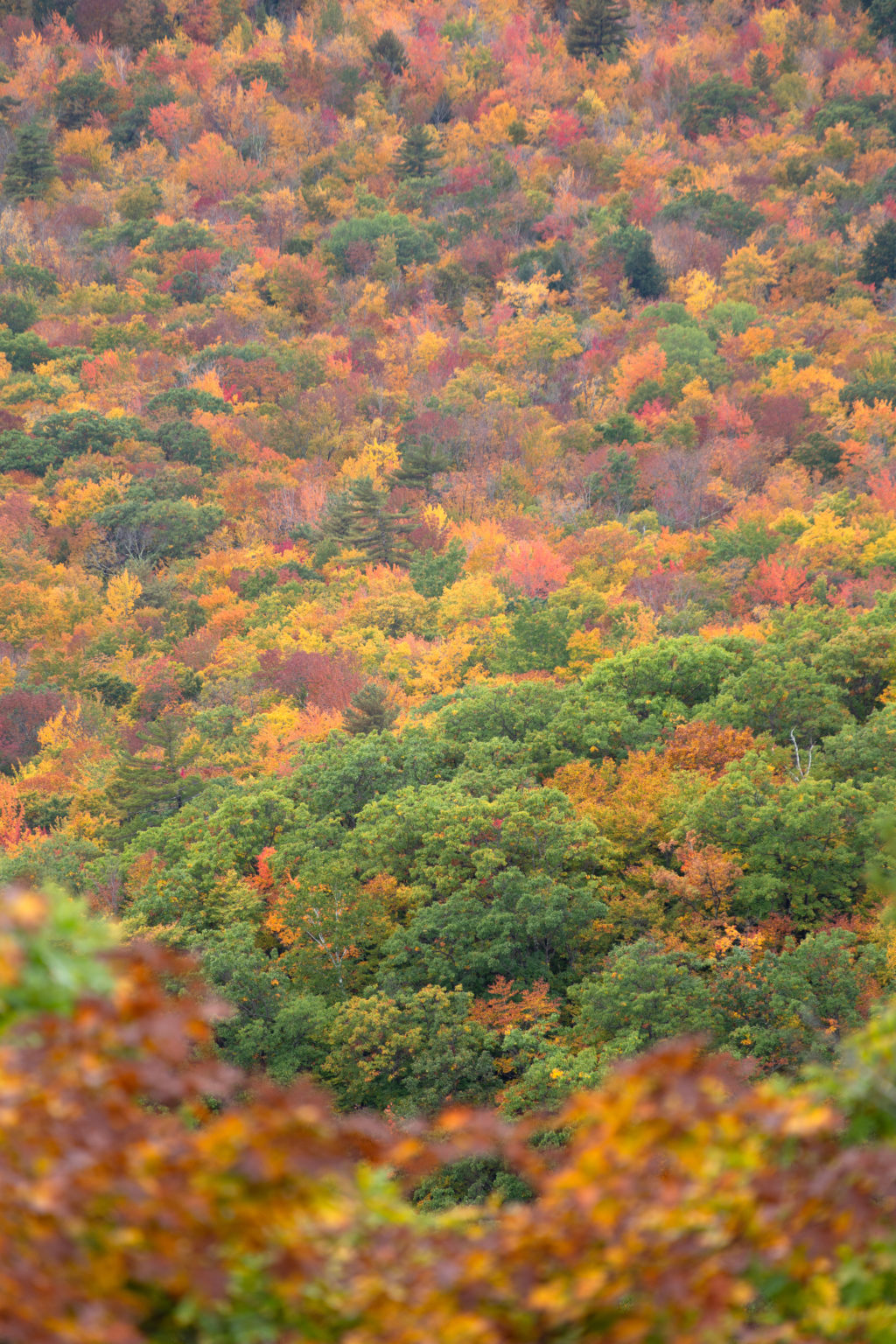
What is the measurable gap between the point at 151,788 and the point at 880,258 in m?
33.9

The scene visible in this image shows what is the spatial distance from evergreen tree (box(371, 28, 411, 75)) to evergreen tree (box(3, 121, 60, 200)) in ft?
55.7

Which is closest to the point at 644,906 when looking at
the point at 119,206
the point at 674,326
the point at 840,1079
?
the point at 840,1079

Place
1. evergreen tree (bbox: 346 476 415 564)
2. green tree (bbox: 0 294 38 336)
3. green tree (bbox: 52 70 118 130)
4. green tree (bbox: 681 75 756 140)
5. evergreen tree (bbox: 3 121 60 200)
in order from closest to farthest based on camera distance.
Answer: evergreen tree (bbox: 346 476 415 564), green tree (bbox: 0 294 38 336), evergreen tree (bbox: 3 121 60 200), green tree (bbox: 681 75 756 140), green tree (bbox: 52 70 118 130)

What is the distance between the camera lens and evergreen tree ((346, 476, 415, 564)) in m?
30.3

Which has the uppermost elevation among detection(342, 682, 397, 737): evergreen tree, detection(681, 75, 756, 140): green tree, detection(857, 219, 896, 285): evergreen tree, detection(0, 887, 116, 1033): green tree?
detection(681, 75, 756, 140): green tree

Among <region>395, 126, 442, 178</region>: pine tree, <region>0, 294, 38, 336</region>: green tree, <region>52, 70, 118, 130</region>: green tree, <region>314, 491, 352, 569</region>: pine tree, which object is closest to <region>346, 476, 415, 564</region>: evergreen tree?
<region>314, 491, 352, 569</region>: pine tree

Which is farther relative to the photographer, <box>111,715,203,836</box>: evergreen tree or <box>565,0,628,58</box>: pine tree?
<box>565,0,628,58</box>: pine tree

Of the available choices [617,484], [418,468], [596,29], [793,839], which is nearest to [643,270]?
[617,484]

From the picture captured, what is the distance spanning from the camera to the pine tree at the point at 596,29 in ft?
178

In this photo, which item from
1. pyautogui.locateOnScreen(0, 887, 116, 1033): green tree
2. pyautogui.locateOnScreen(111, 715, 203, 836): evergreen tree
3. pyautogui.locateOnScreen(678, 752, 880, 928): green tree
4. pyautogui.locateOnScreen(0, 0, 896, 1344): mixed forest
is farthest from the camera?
pyautogui.locateOnScreen(111, 715, 203, 836): evergreen tree

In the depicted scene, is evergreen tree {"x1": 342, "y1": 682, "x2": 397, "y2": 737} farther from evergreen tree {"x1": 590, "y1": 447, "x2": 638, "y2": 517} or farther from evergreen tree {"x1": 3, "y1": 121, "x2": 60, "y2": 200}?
evergreen tree {"x1": 3, "y1": 121, "x2": 60, "y2": 200}

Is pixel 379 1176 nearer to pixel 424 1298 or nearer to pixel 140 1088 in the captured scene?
pixel 424 1298

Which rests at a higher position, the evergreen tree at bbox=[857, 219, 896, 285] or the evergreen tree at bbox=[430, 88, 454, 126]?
the evergreen tree at bbox=[430, 88, 454, 126]

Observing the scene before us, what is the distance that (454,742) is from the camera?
17797 millimetres
